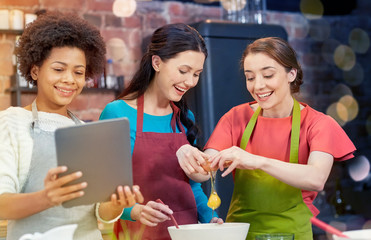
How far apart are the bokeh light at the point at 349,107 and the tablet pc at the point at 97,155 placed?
137 inches

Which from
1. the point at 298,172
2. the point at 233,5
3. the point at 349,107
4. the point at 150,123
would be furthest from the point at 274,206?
the point at 349,107

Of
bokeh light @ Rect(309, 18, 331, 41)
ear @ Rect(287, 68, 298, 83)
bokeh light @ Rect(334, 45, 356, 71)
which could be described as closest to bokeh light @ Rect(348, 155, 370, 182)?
bokeh light @ Rect(334, 45, 356, 71)

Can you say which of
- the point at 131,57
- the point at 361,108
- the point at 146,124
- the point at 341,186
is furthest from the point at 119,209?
the point at 361,108

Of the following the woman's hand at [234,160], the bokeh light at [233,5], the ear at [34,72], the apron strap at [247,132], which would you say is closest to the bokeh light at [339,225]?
the bokeh light at [233,5]

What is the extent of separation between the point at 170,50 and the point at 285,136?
0.51 metres

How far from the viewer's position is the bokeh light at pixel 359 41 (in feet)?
15.0

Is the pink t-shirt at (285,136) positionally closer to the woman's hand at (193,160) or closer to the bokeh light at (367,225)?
the woman's hand at (193,160)

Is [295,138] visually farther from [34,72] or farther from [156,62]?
[34,72]

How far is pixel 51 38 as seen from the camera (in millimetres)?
1615

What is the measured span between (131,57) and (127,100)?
1901 mm

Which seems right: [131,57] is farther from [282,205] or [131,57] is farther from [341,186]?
[282,205]

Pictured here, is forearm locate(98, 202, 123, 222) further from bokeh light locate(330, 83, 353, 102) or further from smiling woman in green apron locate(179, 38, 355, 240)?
bokeh light locate(330, 83, 353, 102)

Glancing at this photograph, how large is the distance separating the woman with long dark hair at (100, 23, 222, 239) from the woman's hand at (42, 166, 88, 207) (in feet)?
2.10

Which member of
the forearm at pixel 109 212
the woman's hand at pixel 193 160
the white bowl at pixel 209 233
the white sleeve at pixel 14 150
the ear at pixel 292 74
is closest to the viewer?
the white bowl at pixel 209 233
